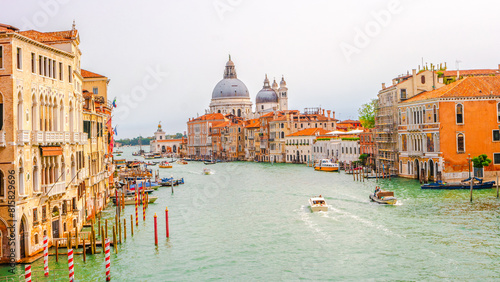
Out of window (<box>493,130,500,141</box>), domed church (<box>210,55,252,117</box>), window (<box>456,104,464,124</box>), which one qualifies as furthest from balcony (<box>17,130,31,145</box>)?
domed church (<box>210,55,252,117</box>)

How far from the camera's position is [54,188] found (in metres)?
14.2

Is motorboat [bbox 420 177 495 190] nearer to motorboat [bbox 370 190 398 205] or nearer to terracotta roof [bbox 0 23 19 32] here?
motorboat [bbox 370 190 398 205]

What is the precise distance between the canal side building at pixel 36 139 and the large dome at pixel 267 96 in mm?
74318

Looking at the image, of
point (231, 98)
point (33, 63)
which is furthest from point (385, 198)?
point (231, 98)

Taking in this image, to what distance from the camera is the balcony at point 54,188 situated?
13.9 m

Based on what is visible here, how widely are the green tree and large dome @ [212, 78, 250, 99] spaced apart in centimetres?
6947

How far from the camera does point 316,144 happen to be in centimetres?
5528

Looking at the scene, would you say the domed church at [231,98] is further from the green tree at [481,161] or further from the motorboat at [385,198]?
the motorboat at [385,198]

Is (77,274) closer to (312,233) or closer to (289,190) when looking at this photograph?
(312,233)

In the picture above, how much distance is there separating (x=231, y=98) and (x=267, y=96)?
8.05m

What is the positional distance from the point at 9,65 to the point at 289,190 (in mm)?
20138

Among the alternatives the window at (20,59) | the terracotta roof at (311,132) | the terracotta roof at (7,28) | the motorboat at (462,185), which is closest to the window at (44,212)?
the window at (20,59)

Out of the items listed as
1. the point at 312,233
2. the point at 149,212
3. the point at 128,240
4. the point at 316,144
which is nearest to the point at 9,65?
the point at 128,240

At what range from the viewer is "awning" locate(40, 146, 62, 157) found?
13711 millimetres
